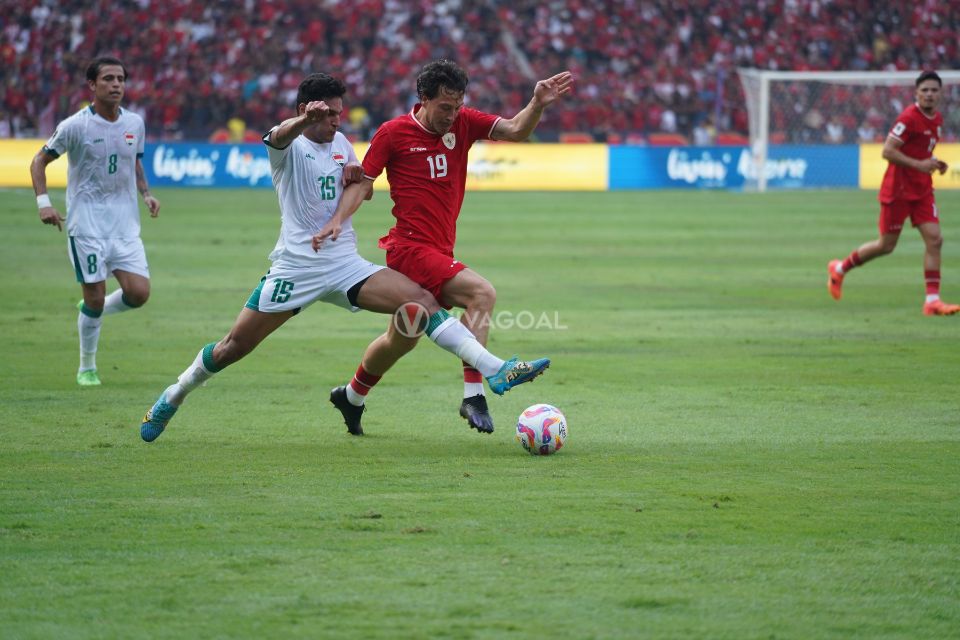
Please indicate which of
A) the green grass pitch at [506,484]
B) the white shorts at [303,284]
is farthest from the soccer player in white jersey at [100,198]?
the white shorts at [303,284]

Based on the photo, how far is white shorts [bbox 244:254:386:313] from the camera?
7.48m

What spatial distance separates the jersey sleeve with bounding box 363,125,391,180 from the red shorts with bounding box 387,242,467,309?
45 centimetres

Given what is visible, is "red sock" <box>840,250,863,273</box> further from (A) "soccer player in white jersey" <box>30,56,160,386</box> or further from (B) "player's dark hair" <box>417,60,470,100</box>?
(B) "player's dark hair" <box>417,60,470,100</box>

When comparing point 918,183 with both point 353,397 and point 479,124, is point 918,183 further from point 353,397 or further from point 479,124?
point 353,397

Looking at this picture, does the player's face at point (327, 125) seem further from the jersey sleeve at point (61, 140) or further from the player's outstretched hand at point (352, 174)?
the jersey sleeve at point (61, 140)

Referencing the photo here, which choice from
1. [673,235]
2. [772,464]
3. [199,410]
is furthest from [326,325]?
[673,235]

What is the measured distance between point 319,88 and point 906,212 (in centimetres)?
861

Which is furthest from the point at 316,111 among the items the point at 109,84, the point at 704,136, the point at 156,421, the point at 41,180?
the point at 704,136

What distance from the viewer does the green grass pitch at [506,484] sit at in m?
4.57

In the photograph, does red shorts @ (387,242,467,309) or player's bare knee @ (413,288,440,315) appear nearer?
player's bare knee @ (413,288,440,315)

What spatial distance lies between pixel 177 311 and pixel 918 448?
8.74 m

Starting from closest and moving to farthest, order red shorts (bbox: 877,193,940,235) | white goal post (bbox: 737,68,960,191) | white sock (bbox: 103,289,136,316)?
white sock (bbox: 103,289,136,316) < red shorts (bbox: 877,193,940,235) < white goal post (bbox: 737,68,960,191)

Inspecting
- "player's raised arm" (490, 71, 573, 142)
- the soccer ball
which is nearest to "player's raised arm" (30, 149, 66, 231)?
"player's raised arm" (490, 71, 573, 142)

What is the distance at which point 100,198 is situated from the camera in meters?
10.2
